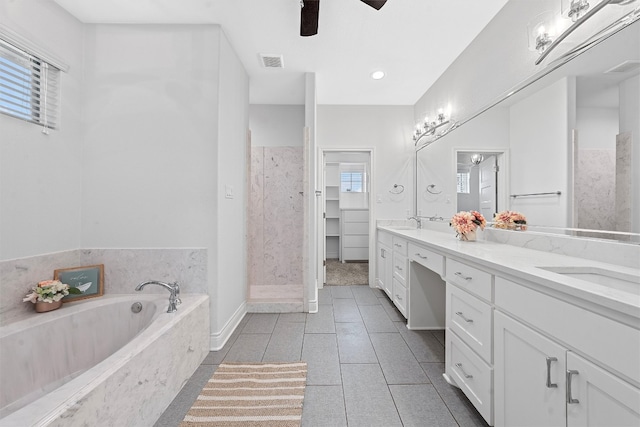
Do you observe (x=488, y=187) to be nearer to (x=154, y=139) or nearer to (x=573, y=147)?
(x=573, y=147)

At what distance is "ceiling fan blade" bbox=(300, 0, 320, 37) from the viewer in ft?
5.28

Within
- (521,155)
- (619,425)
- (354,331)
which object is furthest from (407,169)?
(619,425)

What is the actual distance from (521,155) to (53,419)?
8.37 feet

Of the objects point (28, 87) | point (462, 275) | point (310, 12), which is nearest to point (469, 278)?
point (462, 275)

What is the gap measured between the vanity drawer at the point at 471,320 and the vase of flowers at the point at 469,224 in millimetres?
602

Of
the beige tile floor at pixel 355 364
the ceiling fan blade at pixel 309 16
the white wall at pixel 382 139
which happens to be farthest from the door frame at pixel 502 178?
the white wall at pixel 382 139

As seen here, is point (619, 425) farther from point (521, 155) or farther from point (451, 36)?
point (451, 36)

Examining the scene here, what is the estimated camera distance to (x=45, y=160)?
181cm

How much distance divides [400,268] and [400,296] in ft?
0.92

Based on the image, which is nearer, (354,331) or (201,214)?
(201,214)

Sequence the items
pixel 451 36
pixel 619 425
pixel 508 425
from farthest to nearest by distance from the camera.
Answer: pixel 451 36
pixel 508 425
pixel 619 425

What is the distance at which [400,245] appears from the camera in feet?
9.05

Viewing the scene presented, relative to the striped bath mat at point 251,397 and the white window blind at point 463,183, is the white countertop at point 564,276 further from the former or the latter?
the striped bath mat at point 251,397

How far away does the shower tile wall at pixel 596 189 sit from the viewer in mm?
1261
